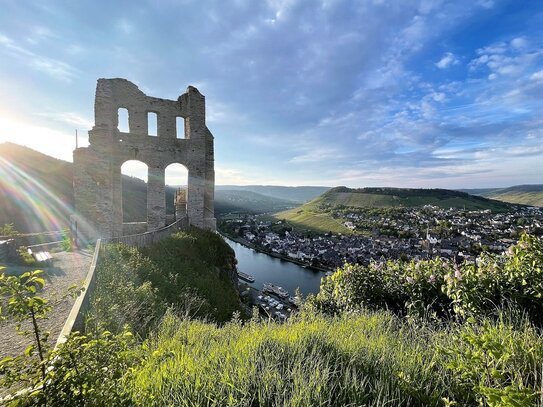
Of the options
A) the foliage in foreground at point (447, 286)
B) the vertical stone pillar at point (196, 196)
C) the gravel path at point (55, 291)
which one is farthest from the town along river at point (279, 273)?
the foliage in foreground at point (447, 286)

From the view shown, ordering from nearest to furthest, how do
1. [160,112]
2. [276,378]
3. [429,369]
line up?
[276,378], [429,369], [160,112]

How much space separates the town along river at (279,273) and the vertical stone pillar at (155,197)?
33791 millimetres

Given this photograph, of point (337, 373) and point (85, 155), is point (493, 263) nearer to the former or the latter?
point (337, 373)

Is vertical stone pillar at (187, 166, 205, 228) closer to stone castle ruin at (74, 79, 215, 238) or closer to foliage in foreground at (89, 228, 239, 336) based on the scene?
stone castle ruin at (74, 79, 215, 238)

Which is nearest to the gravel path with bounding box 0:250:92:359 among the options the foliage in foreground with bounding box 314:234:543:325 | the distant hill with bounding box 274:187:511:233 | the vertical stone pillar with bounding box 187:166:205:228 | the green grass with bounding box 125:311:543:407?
the green grass with bounding box 125:311:543:407

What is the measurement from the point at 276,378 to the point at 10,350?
476cm

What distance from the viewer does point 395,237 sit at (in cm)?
8788

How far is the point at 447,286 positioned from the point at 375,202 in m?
166

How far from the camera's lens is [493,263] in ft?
16.6

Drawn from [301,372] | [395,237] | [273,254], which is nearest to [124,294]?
[301,372]

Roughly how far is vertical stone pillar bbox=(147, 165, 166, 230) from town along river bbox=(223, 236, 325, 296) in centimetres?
3379

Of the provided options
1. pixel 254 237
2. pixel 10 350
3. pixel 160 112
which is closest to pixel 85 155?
pixel 160 112

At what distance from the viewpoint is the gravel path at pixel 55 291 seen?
4.74m

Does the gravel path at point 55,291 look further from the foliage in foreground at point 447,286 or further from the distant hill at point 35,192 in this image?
the distant hill at point 35,192
